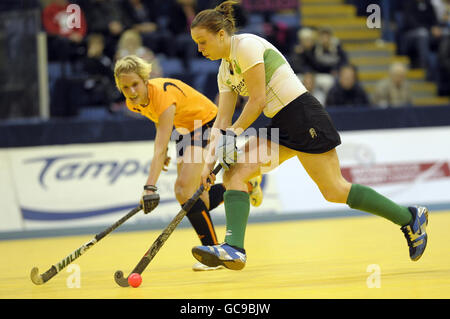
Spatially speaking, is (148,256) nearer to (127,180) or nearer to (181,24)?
(127,180)

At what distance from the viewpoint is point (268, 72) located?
4.74m

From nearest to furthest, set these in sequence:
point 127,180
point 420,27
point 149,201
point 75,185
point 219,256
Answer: point 219,256 < point 149,201 < point 75,185 < point 127,180 < point 420,27

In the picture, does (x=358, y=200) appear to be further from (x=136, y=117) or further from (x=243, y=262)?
(x=136, y=117)

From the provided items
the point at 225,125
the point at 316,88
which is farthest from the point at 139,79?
the point at 316,88

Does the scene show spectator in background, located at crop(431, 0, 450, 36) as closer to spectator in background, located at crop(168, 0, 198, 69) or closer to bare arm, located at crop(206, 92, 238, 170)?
spectator in background, located at crop(168, 0, 198, 69)

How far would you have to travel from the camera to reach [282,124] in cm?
475

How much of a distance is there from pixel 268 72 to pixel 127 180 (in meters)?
4.20

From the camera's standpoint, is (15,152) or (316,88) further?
(316,88)

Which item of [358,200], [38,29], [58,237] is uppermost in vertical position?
[38,29]

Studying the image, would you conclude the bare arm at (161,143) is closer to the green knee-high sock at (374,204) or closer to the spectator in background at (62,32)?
the green knee-high sock at (374,204)

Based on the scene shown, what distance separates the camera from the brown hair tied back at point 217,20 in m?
4.61

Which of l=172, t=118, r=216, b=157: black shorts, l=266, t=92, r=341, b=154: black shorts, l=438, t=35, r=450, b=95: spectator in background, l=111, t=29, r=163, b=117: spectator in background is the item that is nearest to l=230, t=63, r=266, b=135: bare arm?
l=266, t=92, r=341, b=154: black shorts

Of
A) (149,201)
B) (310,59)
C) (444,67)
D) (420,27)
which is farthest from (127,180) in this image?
(420,27)
